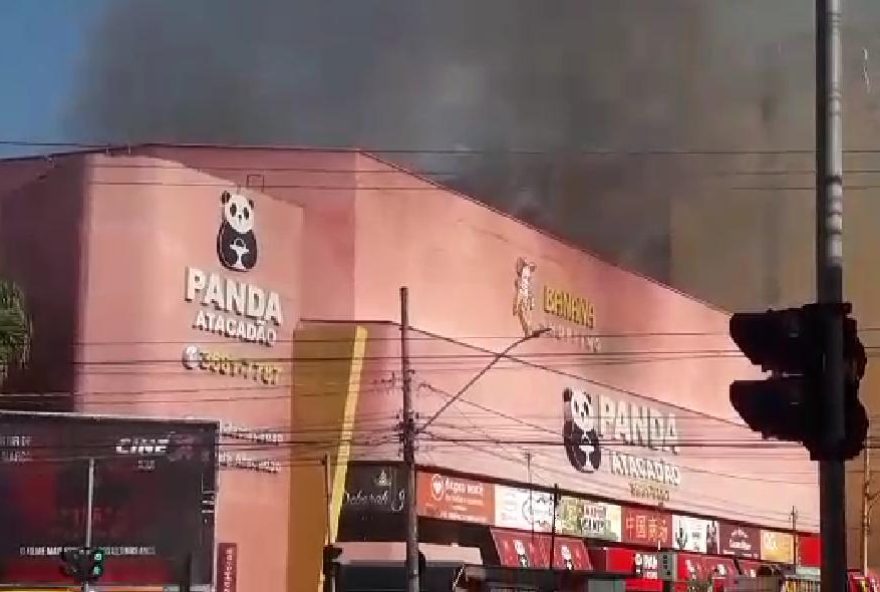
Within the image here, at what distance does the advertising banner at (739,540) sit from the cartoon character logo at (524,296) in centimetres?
1293

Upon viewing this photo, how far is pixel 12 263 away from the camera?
1135 inches

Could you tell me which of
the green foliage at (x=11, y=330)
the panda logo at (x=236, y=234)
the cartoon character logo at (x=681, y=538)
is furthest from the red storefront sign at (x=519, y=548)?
the green foliage at (x=11, y=330)

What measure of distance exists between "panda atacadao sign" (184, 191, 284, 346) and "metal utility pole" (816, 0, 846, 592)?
2326cm

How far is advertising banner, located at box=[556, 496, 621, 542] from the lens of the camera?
36.7 meters

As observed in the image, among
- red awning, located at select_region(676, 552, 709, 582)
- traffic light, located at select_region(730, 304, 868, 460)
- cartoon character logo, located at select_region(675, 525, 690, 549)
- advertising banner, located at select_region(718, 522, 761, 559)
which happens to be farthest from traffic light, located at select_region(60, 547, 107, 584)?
advertising banner, located at select_region(718, 522, 761, 559)

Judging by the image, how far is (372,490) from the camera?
99.5ft

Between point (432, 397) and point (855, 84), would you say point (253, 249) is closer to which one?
point (432, 397)

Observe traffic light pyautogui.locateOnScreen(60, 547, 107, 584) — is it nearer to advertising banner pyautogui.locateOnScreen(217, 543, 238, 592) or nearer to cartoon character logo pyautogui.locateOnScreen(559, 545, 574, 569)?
advertising banner pyautogui.locateOnScreen(217, 543, 238, 592)

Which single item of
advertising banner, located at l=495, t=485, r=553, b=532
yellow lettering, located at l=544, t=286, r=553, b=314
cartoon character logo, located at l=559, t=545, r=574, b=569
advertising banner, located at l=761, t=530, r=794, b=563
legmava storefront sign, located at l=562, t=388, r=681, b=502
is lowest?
cartoon character logo, located at l=559, t=545, r=574, b=569

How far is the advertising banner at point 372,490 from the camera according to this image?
30.2m

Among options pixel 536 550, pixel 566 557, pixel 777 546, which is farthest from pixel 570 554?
pixel 777 546

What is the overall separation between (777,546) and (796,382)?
1864 inches

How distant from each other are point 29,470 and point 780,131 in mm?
39038

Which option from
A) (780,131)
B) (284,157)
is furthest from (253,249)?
(780,131)
